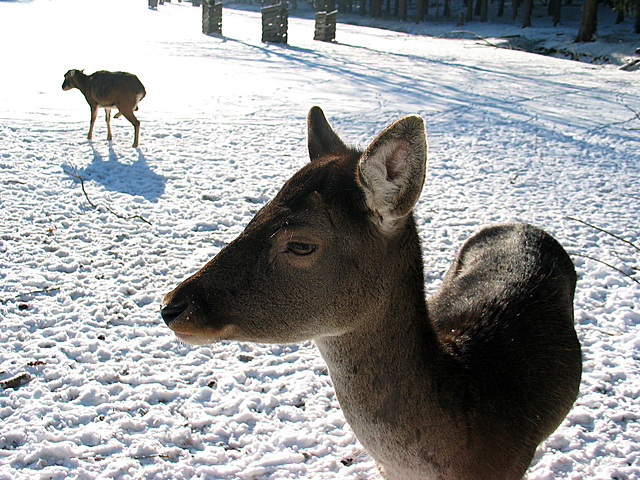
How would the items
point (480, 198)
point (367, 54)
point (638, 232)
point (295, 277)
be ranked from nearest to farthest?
point (295, 277)
point (638, 232)
point (480, 198)
point (367, 54)

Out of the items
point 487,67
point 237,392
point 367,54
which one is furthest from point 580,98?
point 237,392

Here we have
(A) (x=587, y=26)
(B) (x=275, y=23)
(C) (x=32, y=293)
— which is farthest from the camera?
(A) (x=587, y=26)

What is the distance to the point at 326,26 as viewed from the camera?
93.2 ft

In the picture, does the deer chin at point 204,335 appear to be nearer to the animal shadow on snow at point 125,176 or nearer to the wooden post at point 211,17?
the animal shadow on snow at point 125,176

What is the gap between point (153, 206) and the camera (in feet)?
21.5

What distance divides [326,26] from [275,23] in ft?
14.8

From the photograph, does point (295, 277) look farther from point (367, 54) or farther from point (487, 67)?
point (367, 54)

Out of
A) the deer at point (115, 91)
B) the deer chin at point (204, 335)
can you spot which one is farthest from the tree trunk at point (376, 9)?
the deer chin at point (204, 335)

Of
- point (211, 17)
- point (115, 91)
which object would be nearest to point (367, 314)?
point (115, 91)

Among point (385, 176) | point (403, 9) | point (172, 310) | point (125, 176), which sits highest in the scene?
point (403, 9)

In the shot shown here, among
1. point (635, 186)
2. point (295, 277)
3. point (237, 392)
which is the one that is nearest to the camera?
point (295, 277)

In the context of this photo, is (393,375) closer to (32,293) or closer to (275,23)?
(32,293)

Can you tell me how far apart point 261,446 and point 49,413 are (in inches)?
55.2

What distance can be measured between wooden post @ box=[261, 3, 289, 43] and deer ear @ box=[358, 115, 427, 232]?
2493cm
